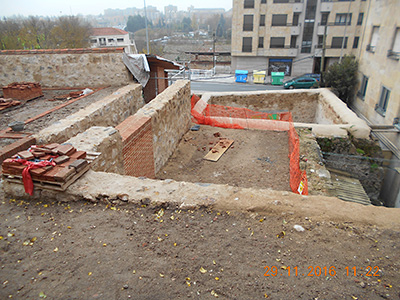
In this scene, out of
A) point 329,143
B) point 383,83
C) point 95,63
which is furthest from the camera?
point 383,83

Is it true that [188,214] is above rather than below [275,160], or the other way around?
above

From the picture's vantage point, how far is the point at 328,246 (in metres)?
3.03

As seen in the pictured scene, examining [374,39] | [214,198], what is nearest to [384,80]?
[374,39]

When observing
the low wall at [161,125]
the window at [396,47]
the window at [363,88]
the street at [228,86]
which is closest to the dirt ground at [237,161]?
the low wall at [161,125]

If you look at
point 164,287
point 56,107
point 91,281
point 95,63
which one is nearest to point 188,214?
point 164,287

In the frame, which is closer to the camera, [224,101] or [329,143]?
[329,143]

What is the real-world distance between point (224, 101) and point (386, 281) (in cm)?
1183

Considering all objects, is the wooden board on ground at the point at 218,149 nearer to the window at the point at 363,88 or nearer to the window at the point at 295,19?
the window at the point at 363,88

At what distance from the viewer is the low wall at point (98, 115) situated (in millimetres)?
5656

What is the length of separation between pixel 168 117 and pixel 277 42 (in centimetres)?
3300

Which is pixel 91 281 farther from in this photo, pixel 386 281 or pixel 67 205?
pixel 386 281

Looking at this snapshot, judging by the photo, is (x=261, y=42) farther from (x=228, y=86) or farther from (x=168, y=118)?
(x=168, y=118)

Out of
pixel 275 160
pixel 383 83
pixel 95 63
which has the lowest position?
pixel 275 160

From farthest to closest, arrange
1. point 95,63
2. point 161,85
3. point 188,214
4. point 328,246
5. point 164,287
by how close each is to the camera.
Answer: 1. point 161,85
2. point 95,63
3. point 188,214
4. point 328,246
5. point 164,287
